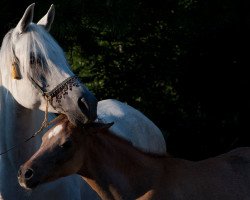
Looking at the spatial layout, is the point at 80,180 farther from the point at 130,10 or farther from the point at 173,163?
the point at 130,10

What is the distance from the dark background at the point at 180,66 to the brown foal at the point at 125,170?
3876mm

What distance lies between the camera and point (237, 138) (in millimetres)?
8875

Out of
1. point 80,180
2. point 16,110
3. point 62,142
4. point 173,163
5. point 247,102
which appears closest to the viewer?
point 62,142

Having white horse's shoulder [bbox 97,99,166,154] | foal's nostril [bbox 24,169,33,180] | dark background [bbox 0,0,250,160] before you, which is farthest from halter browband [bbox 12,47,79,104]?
dark background [bbox 0,0,250,160]

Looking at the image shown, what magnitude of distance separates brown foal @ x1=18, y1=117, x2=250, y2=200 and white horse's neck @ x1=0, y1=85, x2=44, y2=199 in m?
0.54

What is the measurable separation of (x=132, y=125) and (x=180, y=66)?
299 centimetres

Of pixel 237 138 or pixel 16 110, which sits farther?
pixel 237 138

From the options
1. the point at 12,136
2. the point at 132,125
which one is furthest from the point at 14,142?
the point at 132,125

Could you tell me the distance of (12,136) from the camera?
4.57 meters

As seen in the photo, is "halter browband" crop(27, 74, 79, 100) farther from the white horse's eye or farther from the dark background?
the dark background

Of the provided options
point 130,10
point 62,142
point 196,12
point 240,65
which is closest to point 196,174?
point 62,142

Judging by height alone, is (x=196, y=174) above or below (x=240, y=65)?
above

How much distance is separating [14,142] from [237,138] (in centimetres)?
479

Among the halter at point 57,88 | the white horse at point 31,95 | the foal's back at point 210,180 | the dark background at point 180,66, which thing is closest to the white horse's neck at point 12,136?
the white horse at point 31,95
